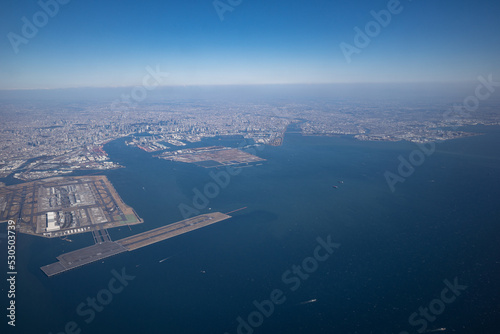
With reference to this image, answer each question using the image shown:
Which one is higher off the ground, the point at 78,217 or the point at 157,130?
the point at 157,130

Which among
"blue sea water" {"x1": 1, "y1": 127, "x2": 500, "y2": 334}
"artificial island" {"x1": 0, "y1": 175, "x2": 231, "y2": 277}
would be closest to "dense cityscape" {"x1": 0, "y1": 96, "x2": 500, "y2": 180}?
"artificial island" {"x1": 0, "y1": 175, "x2": 231, "y2": 277}

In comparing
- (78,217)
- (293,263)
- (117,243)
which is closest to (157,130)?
(78,217)

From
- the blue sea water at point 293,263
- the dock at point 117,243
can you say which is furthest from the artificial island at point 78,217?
the blue sea water at point 293,263

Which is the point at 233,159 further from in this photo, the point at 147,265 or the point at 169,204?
the point at 147,265

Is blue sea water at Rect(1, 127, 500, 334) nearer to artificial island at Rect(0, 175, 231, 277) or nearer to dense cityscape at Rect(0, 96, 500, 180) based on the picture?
artificial island at Rect(0, 175, 231, 277)

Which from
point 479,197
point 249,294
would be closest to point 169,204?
point 249,294

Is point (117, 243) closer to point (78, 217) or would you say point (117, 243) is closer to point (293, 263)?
point (78, 217)
